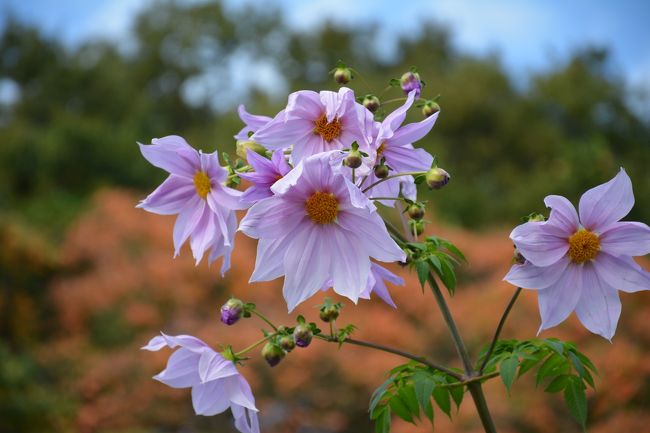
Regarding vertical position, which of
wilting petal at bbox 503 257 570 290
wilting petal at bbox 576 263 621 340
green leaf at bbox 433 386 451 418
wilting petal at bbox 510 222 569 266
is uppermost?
wilting petal at bbox 510 222 569 266

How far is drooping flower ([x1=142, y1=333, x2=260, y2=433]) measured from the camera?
127 cm

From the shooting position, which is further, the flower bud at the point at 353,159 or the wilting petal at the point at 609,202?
the wilting petal at the point at 609,202

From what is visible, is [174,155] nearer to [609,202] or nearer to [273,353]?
[273,353]

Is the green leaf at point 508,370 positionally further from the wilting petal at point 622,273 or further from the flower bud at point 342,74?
the flower bud at point 342,74

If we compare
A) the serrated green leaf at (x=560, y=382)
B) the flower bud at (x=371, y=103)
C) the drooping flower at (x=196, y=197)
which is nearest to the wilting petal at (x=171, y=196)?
the drooping flower at (x=196, y=197)

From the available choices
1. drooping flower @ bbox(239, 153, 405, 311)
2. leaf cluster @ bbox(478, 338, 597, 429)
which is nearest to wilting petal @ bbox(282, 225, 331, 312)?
drooping flower @ bbox(239, 153, 405, 311)

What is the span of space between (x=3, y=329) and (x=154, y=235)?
178 centimetres

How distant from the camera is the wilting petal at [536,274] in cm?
120

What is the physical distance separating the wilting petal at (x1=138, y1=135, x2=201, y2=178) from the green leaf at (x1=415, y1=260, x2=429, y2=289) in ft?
1.29

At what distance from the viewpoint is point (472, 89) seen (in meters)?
18.3

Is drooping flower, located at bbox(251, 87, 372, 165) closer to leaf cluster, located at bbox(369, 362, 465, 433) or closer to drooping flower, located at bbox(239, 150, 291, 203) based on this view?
drooping flower, located at bbox(239, 150, 291, 203)

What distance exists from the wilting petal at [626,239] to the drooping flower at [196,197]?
580 mm

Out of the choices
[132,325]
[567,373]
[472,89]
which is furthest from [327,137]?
[472,89]

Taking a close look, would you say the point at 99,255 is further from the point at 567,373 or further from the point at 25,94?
the point at 25,94
